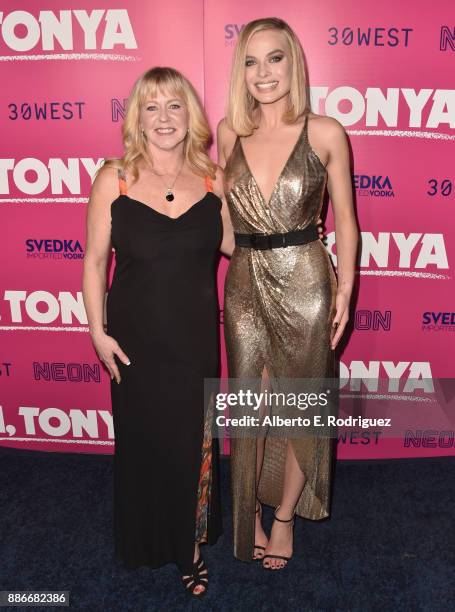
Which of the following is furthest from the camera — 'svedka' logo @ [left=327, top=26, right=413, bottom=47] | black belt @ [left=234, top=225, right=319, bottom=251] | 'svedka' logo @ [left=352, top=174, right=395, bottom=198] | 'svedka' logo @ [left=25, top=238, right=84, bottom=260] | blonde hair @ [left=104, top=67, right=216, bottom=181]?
'svedka' logo @ [left=25, top=238, right=84, bottom=260]

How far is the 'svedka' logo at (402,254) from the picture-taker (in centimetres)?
325

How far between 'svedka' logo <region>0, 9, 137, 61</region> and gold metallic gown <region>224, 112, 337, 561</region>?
1.10 metres

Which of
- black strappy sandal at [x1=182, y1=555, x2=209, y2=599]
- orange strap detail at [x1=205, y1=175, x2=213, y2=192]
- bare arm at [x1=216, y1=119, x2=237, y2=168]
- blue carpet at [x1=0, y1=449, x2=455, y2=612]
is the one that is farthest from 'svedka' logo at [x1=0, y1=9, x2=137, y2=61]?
black strappy sandal at [x1=182, y1=555, x2=209, y2=599]

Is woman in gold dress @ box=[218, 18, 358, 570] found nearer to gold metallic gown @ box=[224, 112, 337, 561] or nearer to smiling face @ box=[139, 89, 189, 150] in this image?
gold metallic gown @ box=[224, 112, 337, 561]

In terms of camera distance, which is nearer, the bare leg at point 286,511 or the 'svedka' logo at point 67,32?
the bare leg at point 286,511

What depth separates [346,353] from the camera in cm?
347

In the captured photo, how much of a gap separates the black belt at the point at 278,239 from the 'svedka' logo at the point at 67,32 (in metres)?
1.35

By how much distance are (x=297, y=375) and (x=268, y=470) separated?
0.60 m

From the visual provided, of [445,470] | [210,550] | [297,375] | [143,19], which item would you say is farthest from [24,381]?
[445,470]

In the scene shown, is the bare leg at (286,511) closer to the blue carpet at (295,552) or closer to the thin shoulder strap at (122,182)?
the blue carpet at (295,552)

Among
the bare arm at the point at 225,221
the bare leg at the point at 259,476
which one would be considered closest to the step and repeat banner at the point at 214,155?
the bare arm at the point at 225,221

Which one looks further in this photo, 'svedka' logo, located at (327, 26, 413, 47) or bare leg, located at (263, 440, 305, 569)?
'svedka' logo, located at (327, 26, 413, 47)

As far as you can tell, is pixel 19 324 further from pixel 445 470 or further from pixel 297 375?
pixel 445 470

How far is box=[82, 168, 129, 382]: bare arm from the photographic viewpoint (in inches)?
90.6
